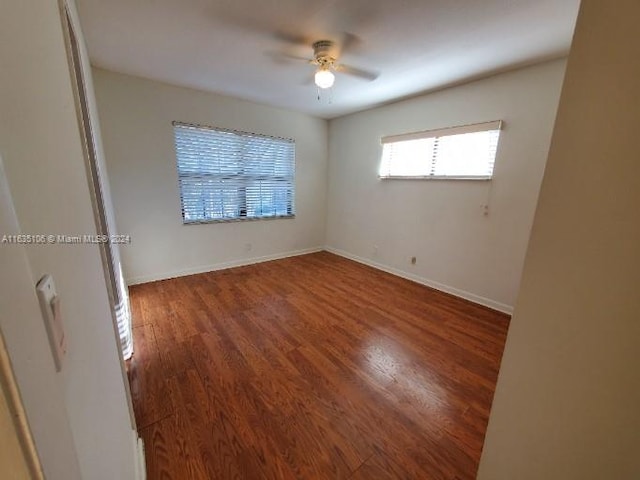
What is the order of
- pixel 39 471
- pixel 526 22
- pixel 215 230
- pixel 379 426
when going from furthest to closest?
pixel 215 230, pixel 526 22, pixel 379 426, pixel 39 471

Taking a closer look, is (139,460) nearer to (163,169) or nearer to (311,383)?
(311,383)

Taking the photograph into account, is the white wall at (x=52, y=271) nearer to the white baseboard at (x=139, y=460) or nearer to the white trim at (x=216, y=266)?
the white baseboard at (x=139, y=460)

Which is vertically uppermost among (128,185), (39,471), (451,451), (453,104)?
(453,104)

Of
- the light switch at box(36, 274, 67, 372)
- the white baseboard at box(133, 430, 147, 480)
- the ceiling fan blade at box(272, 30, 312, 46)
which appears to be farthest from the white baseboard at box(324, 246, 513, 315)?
the light switch at box(36, 274, 67, 372)

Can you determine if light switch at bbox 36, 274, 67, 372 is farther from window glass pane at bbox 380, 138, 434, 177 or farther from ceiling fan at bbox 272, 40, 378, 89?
window glass pane at bbox 380, 138, 434, 177

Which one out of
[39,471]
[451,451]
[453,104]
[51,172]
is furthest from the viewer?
[453,104]

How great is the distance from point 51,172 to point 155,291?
9.24 feet

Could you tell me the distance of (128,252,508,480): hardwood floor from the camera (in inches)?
47.3

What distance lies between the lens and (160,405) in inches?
56.9

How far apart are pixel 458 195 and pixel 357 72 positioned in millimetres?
1672

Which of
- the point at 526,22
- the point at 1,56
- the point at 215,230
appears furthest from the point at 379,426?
the point at 215,230

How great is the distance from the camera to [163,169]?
9.92ft

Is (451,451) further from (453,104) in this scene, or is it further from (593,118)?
(453,104)

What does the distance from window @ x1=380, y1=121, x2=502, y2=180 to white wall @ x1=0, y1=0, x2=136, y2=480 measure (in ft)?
10.1
